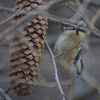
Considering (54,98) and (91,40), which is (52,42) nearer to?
(91,40)

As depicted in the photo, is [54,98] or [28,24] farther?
[54,98]

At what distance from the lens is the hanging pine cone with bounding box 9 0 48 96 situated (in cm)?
165

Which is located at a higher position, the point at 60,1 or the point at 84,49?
the point at 60,1

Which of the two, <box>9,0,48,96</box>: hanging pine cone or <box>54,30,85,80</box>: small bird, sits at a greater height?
<box>9,0,48,96</box>: hanging pine cone

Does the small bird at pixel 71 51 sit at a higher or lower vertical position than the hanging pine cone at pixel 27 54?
lower

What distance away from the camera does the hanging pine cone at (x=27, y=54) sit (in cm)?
165

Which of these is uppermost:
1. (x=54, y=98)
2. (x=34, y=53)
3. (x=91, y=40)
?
(x=34, y=53)

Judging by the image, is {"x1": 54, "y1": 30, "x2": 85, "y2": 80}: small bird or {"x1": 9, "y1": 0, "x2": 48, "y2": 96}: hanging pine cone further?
{"x1": 54, "y1": 30, "x2": 85, "y2": 80}: small bird

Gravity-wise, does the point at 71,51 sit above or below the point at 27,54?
below

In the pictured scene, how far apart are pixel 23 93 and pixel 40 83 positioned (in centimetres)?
29

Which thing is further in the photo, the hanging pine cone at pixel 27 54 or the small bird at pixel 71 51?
the small bird at pixel 71 51

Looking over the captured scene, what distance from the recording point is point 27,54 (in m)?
1.66

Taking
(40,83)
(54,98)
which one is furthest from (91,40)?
(40,83)

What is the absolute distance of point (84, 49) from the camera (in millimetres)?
2125
